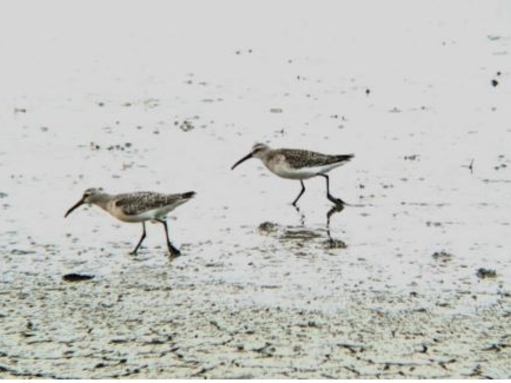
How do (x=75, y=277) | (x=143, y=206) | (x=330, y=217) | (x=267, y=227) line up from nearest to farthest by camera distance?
(x=75, y=277), (x=143, y=206), (x=267, y=227), (x=330, y=217)

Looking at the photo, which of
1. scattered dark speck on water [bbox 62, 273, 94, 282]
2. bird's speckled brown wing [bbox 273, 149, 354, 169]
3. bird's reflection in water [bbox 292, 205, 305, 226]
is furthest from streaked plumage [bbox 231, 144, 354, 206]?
scattered dark speck on water [bbox 62, 273, 94, 282]

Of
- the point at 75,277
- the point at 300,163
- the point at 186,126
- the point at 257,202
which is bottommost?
the point at 75,277

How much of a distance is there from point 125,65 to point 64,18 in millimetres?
7936

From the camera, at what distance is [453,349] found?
9500 millimetres

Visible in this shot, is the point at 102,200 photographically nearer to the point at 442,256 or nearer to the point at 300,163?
the point at 300,163

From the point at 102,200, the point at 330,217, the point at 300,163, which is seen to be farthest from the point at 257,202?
the point at 102,200

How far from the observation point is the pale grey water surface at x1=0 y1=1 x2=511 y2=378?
9727 mm

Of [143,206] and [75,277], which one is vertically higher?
[143,206]

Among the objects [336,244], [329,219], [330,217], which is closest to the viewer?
[336,244]

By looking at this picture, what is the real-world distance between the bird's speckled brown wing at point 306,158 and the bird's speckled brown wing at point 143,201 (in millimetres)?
2767

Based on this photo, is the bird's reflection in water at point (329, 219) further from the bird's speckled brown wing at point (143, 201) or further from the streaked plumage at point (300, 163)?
the bird's speckled brown wing at point (143, 201)

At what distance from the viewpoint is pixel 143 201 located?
13.2 meters

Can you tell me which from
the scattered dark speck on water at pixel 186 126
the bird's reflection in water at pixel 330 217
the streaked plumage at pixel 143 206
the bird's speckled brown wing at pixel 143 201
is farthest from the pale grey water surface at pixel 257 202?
the bird's speckled brown wing at pixel 143 201

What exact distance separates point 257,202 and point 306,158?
99 centimetres
